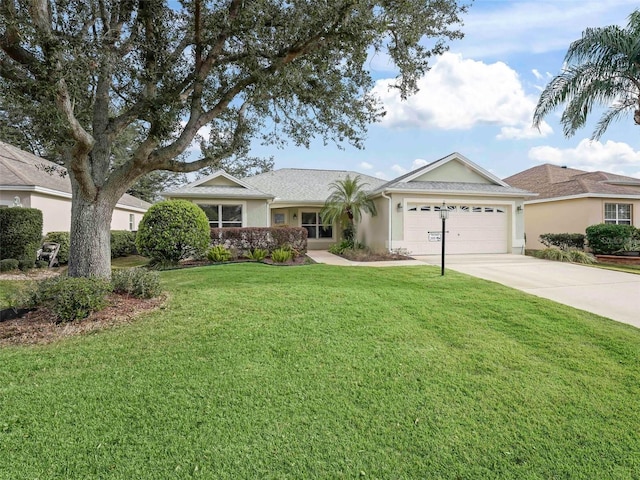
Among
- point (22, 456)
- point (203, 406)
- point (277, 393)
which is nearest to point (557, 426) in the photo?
point (277, 393)

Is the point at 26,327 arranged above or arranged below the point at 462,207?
below

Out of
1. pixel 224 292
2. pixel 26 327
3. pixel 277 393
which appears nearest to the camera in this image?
pixel 277 393

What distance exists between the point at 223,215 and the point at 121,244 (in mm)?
4624

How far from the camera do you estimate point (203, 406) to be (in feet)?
9.95

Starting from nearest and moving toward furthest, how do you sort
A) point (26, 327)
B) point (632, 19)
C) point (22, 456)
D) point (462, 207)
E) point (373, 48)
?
point (22, 456), point (26, 327), point (373, 48), point (632, 19), point (462, 207)

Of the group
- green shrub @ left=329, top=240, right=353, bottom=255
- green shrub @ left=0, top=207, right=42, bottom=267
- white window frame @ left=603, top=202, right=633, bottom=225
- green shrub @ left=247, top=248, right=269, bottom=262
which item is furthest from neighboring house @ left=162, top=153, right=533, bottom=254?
green shrub @ left=0, top=207, right=42, bottom=267

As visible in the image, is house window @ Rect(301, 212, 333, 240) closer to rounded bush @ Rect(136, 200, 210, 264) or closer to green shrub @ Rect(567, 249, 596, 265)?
rounded bush @ Rect(136, 200, 210, 264)

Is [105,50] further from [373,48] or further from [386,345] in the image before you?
[386,345]

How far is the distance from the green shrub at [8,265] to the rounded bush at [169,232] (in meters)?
3.34

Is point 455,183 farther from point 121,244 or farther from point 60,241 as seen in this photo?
point 60,241

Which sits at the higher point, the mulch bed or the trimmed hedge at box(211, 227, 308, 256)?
the trimmed hedge at box(211, 227, 308, 256)

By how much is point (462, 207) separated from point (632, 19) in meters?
8.51

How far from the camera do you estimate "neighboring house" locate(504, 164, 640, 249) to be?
53.5ft

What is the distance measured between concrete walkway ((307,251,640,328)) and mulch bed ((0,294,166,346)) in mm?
7724
